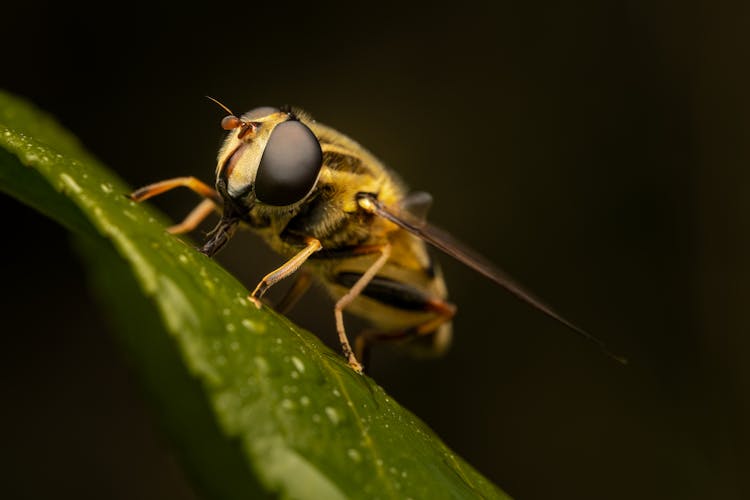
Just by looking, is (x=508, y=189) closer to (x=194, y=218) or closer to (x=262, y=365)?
(x=194, y=218)

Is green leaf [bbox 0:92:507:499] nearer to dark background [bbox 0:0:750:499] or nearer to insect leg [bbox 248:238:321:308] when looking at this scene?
insect leg [bbox 248:238:321:308]

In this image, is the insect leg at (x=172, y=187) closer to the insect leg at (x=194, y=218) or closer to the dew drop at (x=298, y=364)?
the insect leg at (x=194, y=218)

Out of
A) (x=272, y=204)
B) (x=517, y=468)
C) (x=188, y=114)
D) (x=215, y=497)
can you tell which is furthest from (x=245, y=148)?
(x=517, y=468)

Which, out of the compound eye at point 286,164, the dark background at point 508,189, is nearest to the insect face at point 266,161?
the compound eye at point 286,164

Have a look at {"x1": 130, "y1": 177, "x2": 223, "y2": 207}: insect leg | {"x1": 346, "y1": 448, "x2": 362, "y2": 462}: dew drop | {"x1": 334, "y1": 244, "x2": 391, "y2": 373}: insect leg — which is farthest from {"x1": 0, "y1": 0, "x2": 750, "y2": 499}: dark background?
{"x1": 346, "y1": 448, "x2": 362, "y2": 462}: dew drop

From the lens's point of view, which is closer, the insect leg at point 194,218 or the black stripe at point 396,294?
the insect leg at point 194,218

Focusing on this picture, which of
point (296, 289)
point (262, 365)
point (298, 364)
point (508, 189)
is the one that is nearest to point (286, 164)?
point (296, 289)
